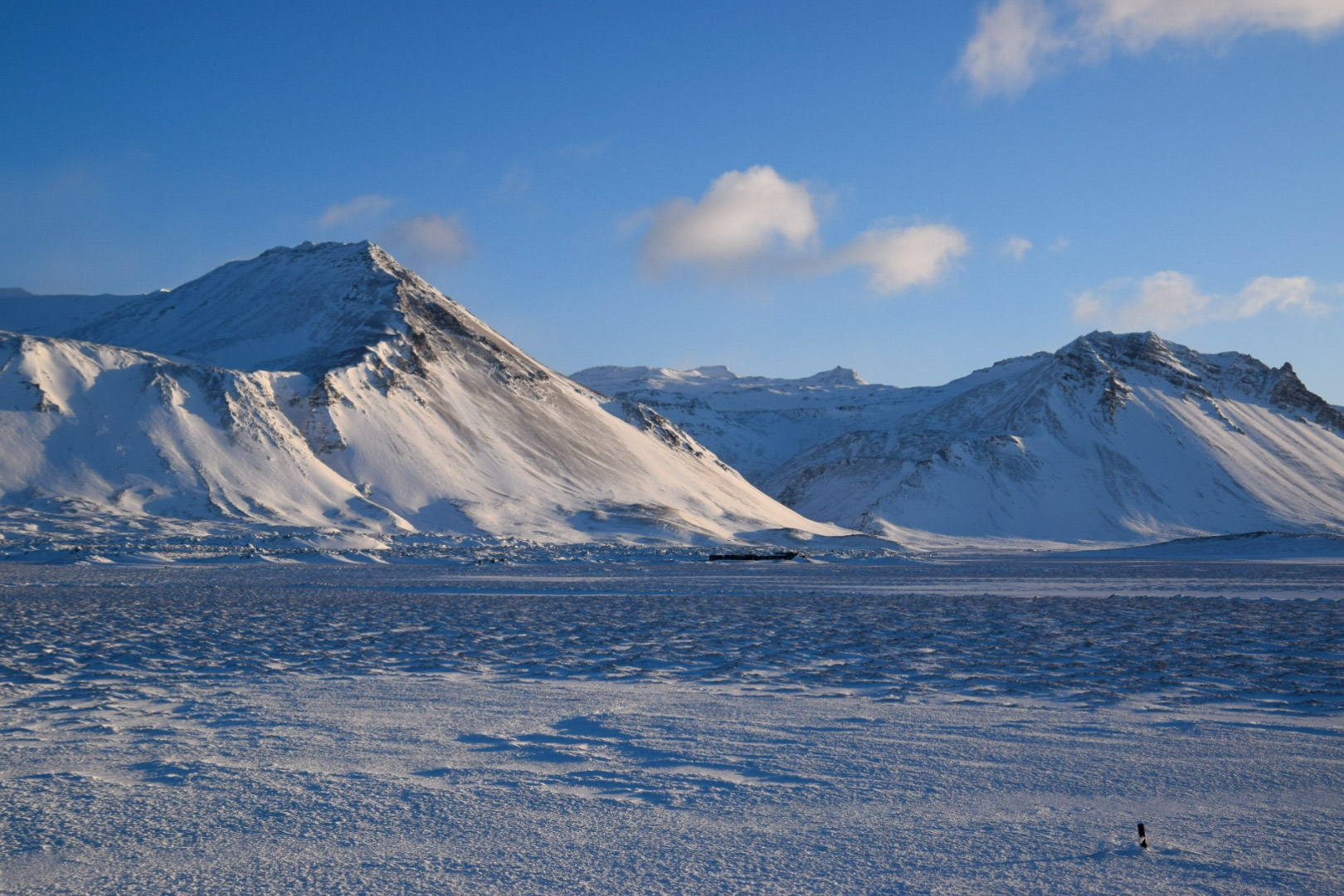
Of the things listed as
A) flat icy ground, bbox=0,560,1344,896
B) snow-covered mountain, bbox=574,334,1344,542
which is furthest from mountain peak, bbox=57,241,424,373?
flat icy ground, bbox=0,560,1344,896

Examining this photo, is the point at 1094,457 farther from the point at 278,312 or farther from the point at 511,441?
the point at 278,312

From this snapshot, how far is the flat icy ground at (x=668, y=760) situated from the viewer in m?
5.35

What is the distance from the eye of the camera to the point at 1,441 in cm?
6369

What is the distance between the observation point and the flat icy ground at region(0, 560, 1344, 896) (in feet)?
17.6

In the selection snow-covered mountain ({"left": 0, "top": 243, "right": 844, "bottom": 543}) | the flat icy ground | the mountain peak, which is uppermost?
the mountain peak

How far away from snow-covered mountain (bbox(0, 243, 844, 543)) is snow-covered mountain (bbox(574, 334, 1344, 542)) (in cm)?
1955

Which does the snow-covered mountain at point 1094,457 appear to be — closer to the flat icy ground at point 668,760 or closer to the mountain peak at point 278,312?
the mountain peak at point 278,312

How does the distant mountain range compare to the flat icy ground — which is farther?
the distant mountain range

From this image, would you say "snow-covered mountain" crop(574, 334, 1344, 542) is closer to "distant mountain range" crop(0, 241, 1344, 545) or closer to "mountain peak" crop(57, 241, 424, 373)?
"distant mountain range" crop(0, 241, 1344, 545)

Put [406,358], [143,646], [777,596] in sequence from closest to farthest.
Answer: [143,646]
[777,596]
[406,358]

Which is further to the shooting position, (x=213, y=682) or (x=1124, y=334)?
(x=1124, y=334)

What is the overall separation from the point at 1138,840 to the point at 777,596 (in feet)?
74.0

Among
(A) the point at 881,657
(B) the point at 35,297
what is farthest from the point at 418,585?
(B) the point at 35,297

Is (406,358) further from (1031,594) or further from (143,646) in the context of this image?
(143,646)
